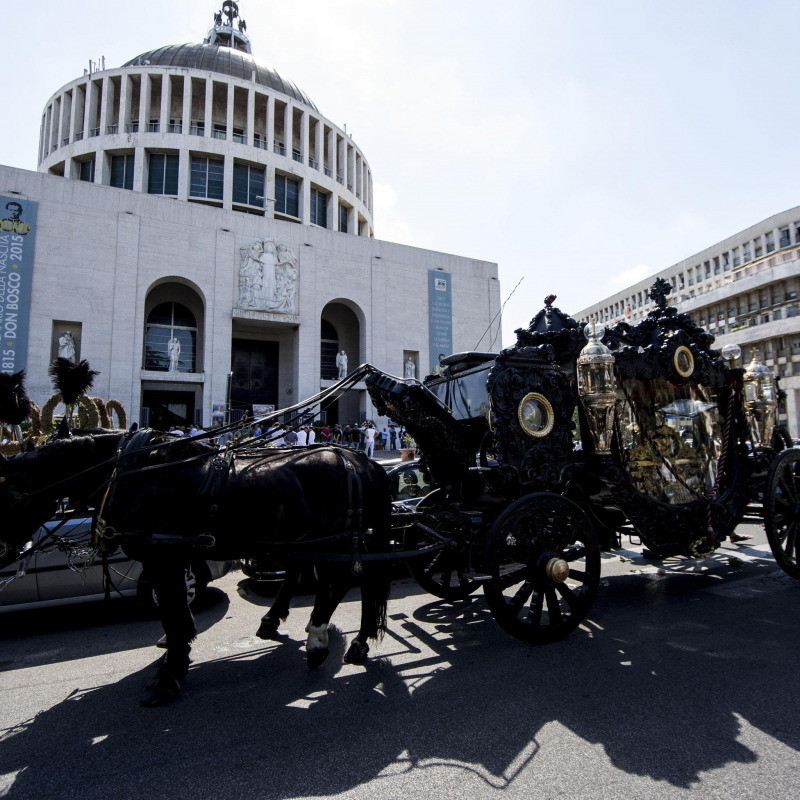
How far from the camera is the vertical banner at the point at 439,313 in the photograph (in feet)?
111

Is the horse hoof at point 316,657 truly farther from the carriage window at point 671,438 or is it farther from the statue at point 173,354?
the statue at point 173,354

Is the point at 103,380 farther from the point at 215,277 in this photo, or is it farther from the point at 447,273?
the point at 447,273

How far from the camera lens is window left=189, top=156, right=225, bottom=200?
115 feet

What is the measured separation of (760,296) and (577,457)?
46.4 m

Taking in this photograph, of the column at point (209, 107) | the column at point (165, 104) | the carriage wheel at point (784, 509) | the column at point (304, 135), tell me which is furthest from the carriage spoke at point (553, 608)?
the column at point (165, 104)

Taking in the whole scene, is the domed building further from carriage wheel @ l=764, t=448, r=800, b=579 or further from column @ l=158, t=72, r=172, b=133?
carriage wheel @ l=764, t=448, r=800, b=579

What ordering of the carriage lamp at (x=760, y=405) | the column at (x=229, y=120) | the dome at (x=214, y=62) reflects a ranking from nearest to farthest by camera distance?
the carriage lamp at (x=760, y=405)
the column at (x=229, y=120)
the dome at (x=214, y=62)

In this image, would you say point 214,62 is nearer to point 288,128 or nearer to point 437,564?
point 288,128

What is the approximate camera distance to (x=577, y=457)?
17.1ft

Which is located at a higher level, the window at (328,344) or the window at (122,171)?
the window at (122,171)

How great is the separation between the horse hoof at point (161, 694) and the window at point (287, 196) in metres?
37.4

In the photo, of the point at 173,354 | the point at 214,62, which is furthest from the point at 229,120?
the point at 173,354

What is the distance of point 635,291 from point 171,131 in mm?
53431

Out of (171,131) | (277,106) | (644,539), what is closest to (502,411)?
(644,539)
